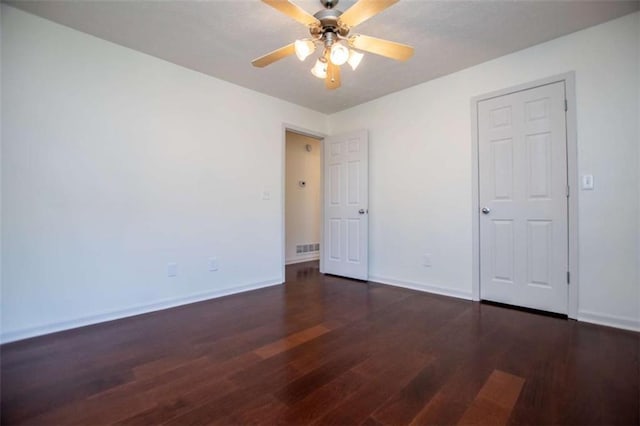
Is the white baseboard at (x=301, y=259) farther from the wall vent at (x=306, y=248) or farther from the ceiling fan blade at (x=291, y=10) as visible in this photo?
the ceiling fan blade at (x=291, y=10)

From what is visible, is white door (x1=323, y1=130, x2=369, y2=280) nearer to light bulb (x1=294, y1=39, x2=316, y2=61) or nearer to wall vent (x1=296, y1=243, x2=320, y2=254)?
wall vent (x1=296, y1=243, x2=320, y2=254)

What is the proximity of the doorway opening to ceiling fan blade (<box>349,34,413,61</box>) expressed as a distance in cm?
333

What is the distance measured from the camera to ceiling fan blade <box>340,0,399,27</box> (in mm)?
1617

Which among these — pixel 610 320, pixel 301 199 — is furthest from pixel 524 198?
pixel 301 199

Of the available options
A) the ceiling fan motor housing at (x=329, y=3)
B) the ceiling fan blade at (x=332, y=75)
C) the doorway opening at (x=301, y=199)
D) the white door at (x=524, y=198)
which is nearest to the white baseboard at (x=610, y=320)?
the white door at (x=524, y=198)

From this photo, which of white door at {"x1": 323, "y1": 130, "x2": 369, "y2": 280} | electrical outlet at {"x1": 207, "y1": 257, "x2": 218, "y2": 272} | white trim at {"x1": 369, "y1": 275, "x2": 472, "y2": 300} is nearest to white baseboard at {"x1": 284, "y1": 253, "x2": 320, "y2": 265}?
white door at {"x1": 323, "y1": 130, "x2": 369, "y2": 280}

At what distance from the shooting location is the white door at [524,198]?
2.61 meters

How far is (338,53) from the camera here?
190cm

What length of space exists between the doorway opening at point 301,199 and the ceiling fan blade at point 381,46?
10.9 ft

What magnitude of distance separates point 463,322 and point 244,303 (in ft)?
6.67

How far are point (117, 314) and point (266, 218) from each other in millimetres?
1785

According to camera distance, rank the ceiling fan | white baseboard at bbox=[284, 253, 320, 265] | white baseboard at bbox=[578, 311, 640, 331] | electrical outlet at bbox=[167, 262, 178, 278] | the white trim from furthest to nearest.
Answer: white baseboard at bbox=[284, 253, 320, 265] → the white trim → electrical outlet at bbox=[167, 262, 178, 278] → white baseboard at bbox=[578, 311, 640, 331] → the ceiling fan

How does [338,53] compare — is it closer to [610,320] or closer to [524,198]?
[524,198]

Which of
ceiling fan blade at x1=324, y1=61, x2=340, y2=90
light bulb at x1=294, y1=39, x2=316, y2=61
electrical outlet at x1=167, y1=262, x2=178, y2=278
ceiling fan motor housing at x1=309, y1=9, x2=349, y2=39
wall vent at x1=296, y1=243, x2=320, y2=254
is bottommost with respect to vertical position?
wall vent at x1=296, y1=243, x2=320, y2=254
